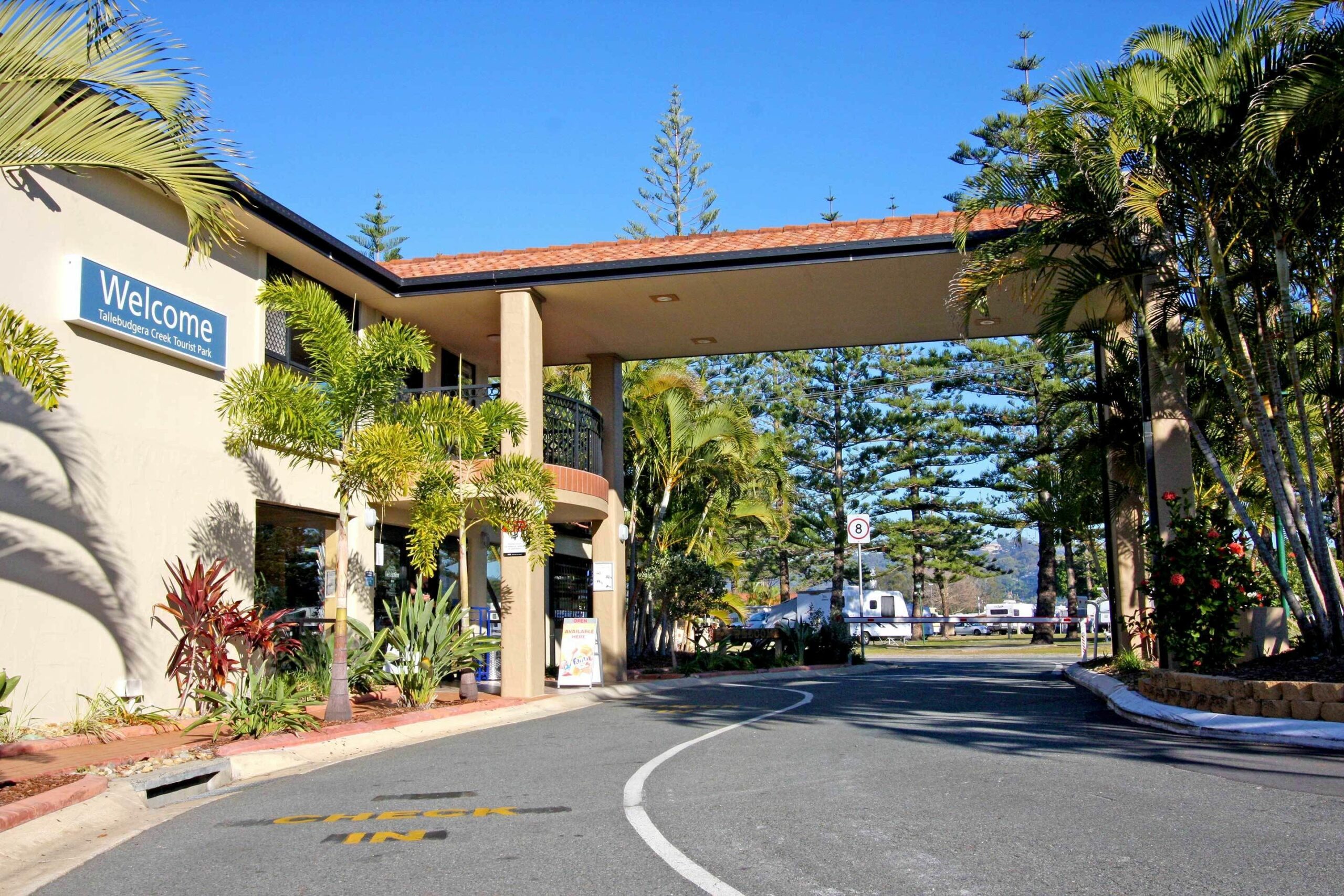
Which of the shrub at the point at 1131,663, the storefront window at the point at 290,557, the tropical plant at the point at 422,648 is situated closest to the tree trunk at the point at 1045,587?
the shrub at the point at 1131,663

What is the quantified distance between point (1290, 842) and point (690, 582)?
1755 centimetres

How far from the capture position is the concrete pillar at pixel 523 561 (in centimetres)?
1592

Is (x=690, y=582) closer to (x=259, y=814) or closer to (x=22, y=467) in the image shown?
(x=22, y=467)

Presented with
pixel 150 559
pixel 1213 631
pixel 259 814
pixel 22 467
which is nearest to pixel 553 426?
pixel 150 559

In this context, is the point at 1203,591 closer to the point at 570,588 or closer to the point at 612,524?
the point at 612,524

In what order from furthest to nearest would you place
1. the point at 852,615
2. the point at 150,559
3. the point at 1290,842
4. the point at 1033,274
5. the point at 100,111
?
the point at 852,615 → the point at 1033,274 → the point at 150,559 → the point at 100,111 → the point at 1290,842

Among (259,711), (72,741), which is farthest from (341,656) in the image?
(72,741)

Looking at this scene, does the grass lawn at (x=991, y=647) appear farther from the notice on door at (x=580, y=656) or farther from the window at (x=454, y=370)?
the window at (x=454, y=370)

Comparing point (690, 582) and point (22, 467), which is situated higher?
point (22, 467)

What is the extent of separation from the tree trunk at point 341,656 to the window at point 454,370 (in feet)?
29.4

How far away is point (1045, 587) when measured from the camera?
4438 centimetres

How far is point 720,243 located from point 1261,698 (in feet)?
31.7

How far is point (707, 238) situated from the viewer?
17406mm

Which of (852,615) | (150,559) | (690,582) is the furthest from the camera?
(852,615)
